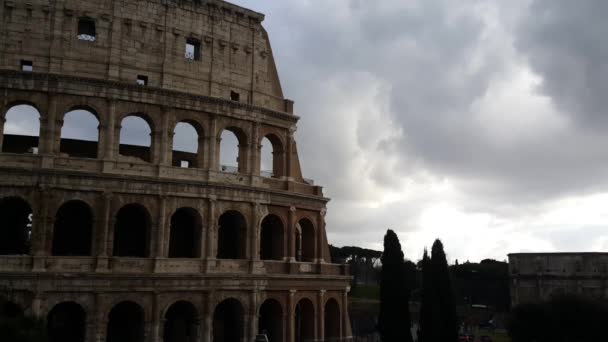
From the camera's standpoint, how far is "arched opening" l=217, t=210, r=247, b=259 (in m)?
27.8

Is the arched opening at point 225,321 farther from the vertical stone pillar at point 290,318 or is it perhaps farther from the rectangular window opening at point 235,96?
the rectangular window opening at point 235,96

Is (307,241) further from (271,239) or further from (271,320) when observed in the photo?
(271,320)

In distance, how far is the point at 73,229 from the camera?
84.4 feet

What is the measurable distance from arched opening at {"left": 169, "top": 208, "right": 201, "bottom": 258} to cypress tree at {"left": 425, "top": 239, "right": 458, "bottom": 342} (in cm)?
1225

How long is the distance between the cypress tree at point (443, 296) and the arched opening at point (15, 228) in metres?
19.1

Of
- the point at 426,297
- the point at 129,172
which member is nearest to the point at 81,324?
the point at 129,172

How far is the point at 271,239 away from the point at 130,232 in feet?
22.3

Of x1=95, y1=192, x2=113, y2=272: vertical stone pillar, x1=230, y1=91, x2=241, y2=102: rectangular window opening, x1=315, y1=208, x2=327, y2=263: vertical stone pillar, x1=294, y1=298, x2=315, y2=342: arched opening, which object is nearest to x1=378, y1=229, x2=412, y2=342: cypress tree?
x1=315, y1=208, x2=327, y2=263: vertical stone pillar

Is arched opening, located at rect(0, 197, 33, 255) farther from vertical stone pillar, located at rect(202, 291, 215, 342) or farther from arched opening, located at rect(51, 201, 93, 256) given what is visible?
vertical stone pillar, located at rect(202, 291, 215, 342)

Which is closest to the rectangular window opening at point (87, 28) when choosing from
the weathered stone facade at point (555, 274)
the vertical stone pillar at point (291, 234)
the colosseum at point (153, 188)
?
the colosseum at point (153, 188)

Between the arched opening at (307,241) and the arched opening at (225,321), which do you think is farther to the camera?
the arched opening at (307,241)

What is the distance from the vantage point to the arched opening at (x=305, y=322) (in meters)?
29.0

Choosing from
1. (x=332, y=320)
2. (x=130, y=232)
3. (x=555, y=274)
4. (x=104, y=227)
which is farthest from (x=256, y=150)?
(x=555, y=274)

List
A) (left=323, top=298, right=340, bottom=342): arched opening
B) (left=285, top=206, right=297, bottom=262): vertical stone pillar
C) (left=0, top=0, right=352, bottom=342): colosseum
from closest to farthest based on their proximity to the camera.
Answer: (left=0, top=0, right=352, bottom=342): colosseum, (left=285, top=206, right=297, bottom=262): vertical stone pillar, (left=323, top=298, right=340, bottom=342): arched opening
